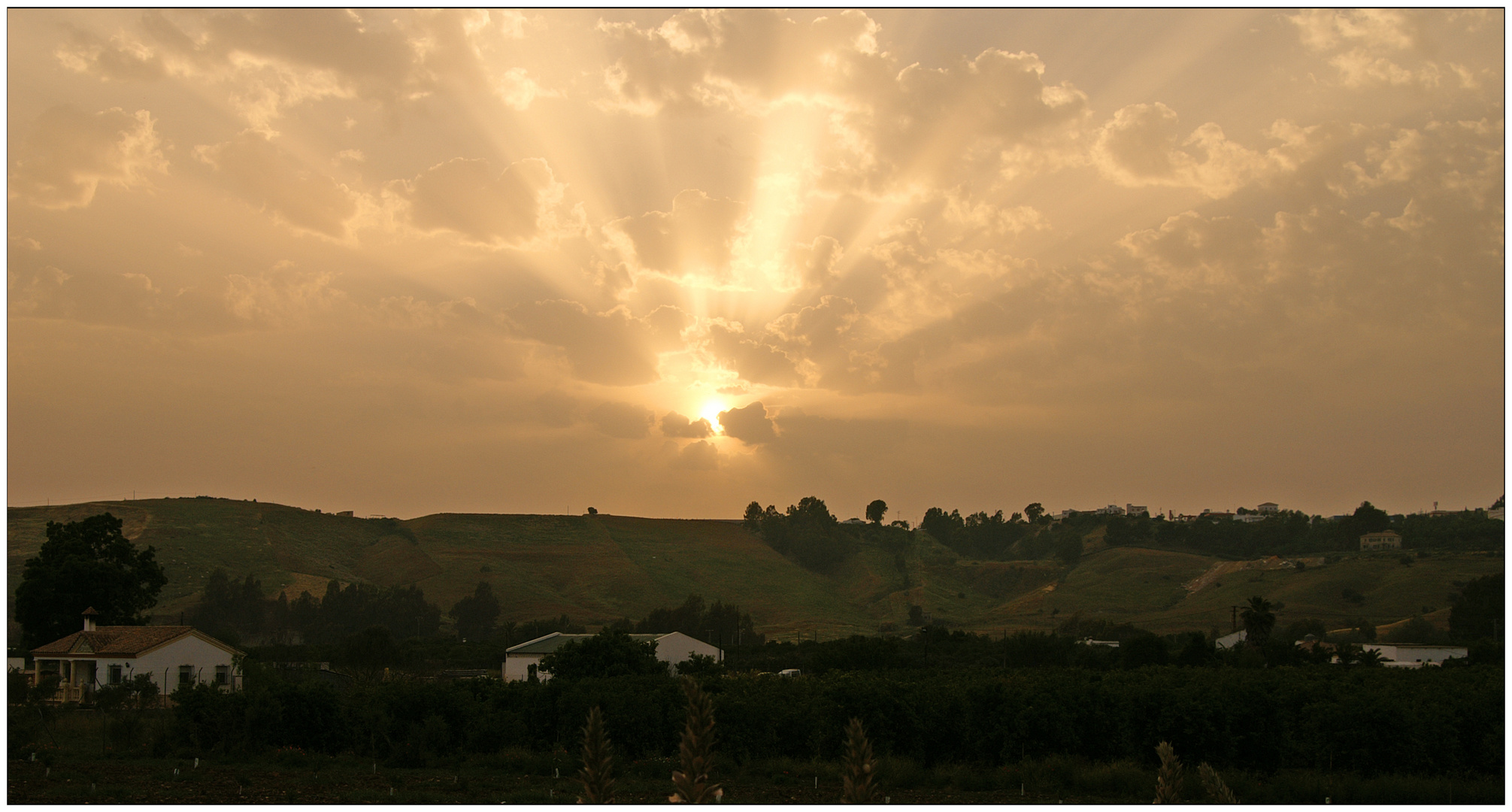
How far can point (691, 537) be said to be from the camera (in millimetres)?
172625

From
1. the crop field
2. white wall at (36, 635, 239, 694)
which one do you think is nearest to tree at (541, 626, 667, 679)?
white wall at (36, 635, 239, 694)

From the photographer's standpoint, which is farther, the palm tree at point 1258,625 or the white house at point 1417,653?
the palm tree at point 1258,625

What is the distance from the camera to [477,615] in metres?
113

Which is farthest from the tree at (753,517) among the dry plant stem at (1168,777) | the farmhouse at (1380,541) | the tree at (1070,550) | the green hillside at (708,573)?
the dry plant stem at (1168,777)

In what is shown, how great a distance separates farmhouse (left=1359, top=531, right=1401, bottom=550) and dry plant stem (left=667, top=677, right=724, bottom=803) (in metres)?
161

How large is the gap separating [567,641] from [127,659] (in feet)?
74.3

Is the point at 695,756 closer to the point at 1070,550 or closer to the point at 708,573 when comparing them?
the point at 708,573

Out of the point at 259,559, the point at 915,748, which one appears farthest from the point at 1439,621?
the point at 259,559

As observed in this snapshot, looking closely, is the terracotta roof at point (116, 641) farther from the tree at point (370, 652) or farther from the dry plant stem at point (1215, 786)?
the dry plant stem at point (1215, 786)

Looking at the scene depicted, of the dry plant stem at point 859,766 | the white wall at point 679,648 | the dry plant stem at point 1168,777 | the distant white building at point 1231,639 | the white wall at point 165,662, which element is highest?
the dry plant stem at point 859,766

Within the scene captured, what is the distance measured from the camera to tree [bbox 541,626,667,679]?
4394 centimetres

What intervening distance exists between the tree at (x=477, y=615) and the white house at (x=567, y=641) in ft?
149

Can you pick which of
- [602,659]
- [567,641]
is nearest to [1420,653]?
[602,659]

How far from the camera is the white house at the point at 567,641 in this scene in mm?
62656
